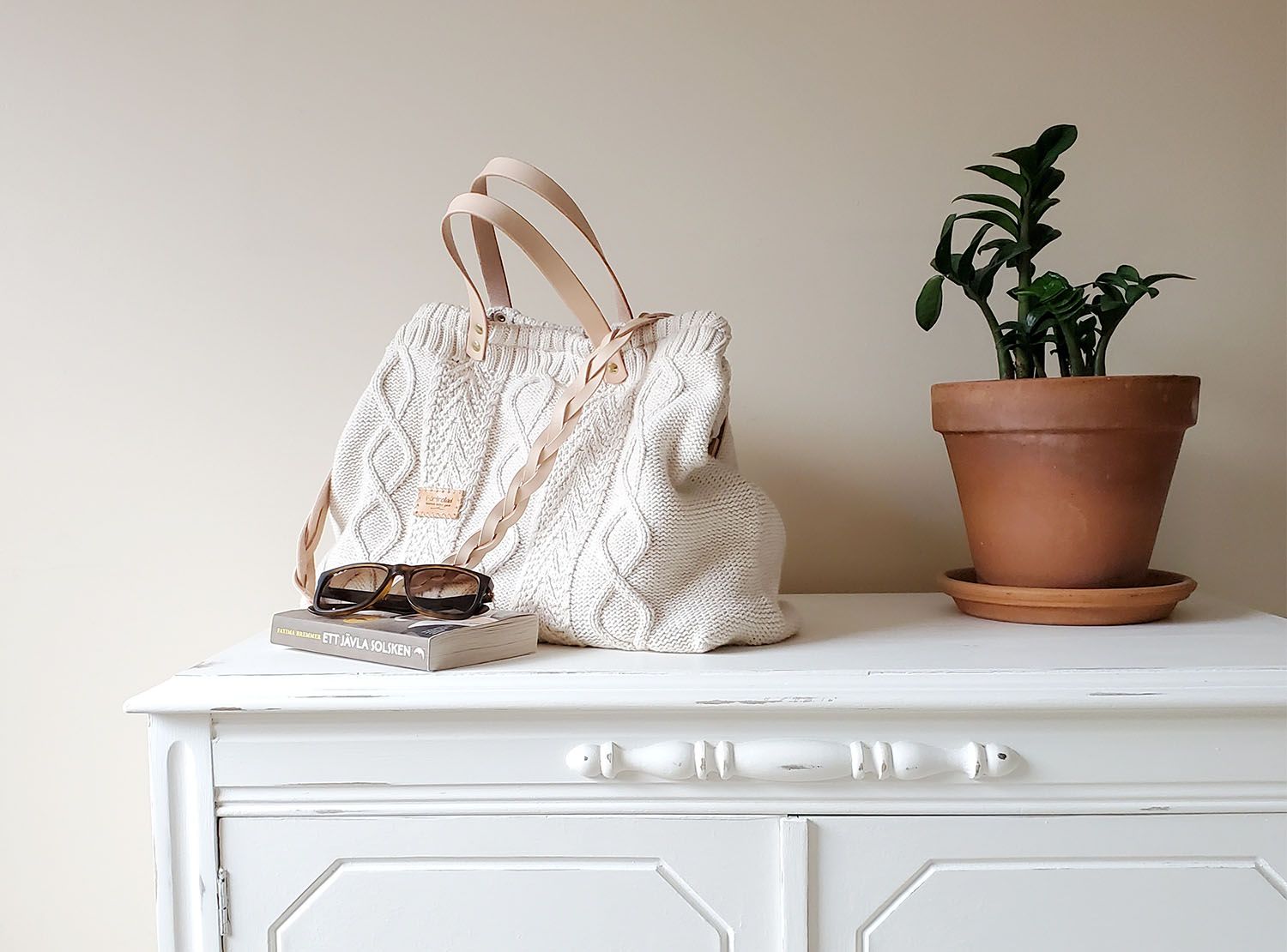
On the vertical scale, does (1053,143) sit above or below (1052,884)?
above

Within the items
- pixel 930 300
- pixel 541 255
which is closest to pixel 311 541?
pixel 541 255

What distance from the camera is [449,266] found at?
117cm

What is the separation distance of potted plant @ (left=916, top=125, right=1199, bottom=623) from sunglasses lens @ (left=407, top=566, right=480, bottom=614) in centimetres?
48

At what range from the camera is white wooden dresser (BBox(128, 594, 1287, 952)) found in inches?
27.7

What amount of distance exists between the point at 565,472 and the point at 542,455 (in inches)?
1.3

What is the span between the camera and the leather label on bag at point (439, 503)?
2.83ft

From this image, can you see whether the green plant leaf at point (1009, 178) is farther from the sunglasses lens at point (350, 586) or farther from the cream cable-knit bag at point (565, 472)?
the sunglasses lens at point (350, 586)

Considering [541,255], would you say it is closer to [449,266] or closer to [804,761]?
[449,266]

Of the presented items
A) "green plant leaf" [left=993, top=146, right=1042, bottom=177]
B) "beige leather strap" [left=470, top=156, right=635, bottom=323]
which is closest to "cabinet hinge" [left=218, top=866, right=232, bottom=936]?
"beige leather strap" [left=470, top=156, right=635, bottom=323]

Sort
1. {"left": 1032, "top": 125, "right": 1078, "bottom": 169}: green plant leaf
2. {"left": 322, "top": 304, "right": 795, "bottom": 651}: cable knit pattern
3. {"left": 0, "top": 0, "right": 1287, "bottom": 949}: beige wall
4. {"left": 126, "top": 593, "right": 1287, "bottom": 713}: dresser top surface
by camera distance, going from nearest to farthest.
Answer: {"left": 126, "top": 593, "right": 1287, "bottom": 713}: dresser top surface
{"left": 322, "top": 304, "right": 795, "bottom": 651}: cable knit pattern
{"left": 1032, "top": 125, "right": 1078, "bottom": 169}: green plant leaf
{"left": 0, "top": 0, "right": 1287, "bottom": 949}: beige wall

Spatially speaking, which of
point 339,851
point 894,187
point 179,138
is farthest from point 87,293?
point 894,187

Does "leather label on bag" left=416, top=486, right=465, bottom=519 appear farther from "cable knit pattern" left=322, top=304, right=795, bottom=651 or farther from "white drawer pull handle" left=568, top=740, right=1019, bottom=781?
"white drawer pull handle" left=568, top=740, right=1019, bottom=781

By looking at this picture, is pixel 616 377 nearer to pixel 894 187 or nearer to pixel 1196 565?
pixel 894 187

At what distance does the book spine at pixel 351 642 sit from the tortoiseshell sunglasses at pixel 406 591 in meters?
0.02
